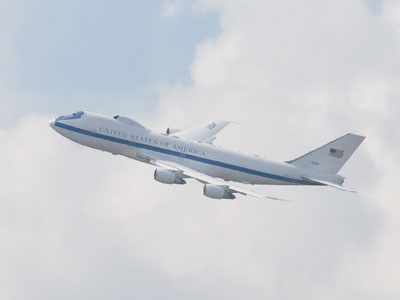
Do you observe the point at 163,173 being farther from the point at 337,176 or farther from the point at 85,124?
the point at 337,176

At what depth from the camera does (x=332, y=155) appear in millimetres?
115250

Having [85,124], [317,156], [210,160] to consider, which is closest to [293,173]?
[317,156]

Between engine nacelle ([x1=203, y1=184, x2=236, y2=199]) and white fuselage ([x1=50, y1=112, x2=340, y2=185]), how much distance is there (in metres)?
9.54

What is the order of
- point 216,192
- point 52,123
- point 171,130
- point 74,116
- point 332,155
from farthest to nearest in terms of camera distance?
point 171,130, point 332,155, point 52,123, point 74,116, point 216,192

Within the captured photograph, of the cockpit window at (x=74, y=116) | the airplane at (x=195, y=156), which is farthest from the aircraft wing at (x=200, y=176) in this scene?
the cockpit window at (x=74, y=116)

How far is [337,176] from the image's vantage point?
114438mm

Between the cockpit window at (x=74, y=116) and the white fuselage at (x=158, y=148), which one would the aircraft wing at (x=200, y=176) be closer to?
the white fuselage at (x=158, y=148)

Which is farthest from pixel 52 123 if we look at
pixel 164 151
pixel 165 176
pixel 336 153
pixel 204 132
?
pixel 336 153

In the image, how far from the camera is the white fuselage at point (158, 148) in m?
109

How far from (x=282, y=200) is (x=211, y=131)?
1474 inches

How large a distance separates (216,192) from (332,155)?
21245 millimetres

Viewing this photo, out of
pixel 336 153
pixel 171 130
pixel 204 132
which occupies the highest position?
pixel 204 132

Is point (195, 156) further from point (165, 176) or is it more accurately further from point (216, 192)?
point (216, 192)

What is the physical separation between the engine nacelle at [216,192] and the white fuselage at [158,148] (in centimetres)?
954
